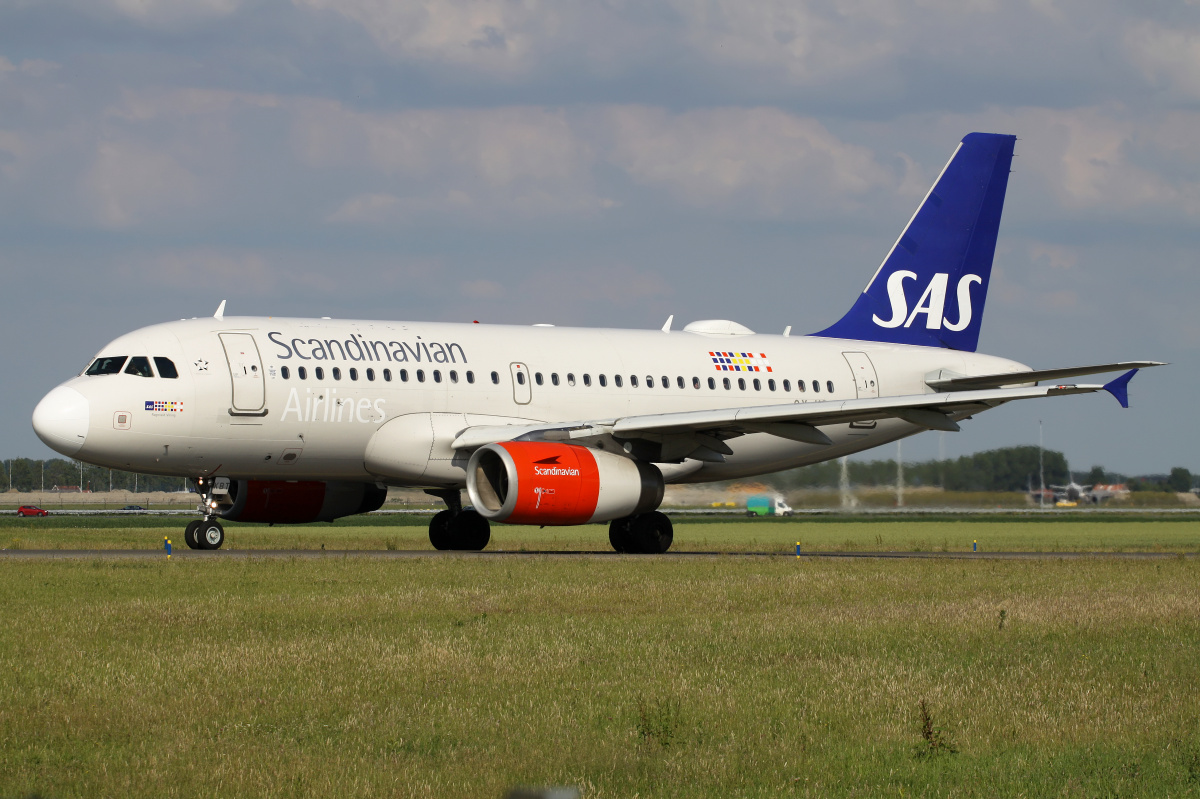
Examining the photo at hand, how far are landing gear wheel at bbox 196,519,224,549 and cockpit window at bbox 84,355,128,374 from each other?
2.99 m

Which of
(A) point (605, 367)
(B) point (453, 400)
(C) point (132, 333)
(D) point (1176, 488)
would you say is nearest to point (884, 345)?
(A) point (605, 367)

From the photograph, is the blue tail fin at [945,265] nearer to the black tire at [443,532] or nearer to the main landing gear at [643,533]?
the main landing gear at [643,533]

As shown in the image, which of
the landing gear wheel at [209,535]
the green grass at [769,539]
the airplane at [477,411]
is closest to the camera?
the airplane at [477,411]

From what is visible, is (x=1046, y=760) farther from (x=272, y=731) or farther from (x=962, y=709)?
(x=272, y=731)

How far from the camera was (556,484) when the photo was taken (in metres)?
22.9

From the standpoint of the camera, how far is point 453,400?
25.2m

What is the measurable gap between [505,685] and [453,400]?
610 inches

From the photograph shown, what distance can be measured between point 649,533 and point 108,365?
972 centimetres

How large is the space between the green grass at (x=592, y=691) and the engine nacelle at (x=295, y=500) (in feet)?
31.8

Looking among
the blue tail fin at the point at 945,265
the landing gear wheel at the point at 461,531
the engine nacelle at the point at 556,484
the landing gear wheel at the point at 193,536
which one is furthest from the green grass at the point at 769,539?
the blue tail fin at the point at 945,265

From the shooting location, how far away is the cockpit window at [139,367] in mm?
23234

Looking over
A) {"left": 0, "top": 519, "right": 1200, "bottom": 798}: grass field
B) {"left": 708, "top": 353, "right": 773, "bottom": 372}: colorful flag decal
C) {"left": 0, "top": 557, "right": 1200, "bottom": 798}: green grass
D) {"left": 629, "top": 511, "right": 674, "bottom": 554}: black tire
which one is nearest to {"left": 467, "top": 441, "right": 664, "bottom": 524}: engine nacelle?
{"left": 629, "top": 511, "right": 674, "bottom": 554}: black tire

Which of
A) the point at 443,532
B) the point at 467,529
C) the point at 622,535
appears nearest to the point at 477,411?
the point at 467,529

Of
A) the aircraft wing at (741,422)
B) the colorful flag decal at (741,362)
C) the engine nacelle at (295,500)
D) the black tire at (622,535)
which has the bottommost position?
the black tire at (622,535)
